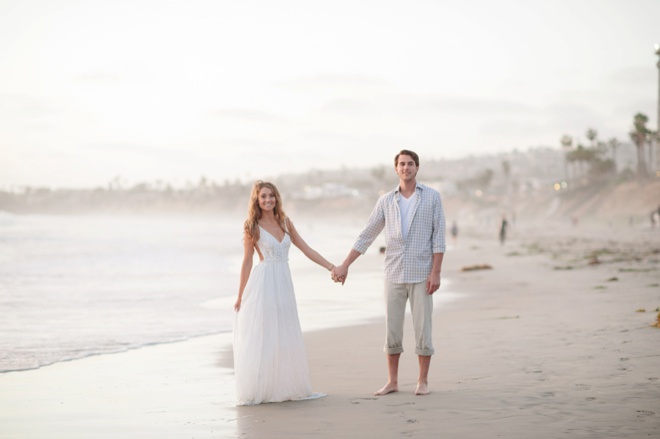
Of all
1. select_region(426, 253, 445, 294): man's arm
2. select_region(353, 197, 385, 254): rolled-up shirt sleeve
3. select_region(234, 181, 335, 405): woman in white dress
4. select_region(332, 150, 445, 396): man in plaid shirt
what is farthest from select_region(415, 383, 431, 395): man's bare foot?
select_region(353, 197, 385, 254): rolled-up shirt sleeve

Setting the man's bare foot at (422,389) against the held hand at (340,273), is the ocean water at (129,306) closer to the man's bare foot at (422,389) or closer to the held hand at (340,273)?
the held hand at (340,273)

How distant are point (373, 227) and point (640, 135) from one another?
81.1 m

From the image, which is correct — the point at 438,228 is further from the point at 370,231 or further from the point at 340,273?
the point at 340,273

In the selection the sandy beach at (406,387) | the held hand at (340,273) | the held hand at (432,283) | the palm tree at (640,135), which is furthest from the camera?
the palm tree at (640,135)

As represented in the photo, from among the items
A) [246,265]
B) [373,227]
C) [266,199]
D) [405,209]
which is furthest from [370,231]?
[246,265]

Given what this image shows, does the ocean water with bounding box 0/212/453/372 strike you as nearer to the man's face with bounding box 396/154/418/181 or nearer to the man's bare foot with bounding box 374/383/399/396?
the man's bare foot with bounding box 374/383/399/396

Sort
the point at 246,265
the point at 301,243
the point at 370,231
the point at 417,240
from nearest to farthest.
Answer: the point at 417,240, the point at 246,265, the point at 370,231, the point at 301,243

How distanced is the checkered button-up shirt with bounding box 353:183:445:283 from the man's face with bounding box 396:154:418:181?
12 cm

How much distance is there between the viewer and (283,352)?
21.4ft

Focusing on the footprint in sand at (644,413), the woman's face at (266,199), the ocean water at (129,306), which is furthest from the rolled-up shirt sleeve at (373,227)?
the ocean water at (129,306)

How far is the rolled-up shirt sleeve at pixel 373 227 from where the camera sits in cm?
668

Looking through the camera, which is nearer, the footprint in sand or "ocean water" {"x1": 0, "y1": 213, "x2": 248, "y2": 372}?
the footprint in sand

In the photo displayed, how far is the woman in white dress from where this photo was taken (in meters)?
6.45

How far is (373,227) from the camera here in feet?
22.1
